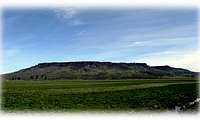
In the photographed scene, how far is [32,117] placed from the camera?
12.8 m

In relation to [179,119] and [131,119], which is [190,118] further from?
[131,119]

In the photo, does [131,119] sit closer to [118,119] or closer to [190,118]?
[118,119]

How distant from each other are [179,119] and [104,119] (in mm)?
2506

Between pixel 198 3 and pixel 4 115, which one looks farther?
pixel 198 3

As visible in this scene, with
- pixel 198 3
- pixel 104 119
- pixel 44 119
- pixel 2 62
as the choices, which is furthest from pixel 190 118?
pixel 2 62

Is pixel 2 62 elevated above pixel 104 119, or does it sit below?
above

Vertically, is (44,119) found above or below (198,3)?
below

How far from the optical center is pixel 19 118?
13008 mm

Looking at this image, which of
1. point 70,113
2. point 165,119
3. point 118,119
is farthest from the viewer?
point 70,113

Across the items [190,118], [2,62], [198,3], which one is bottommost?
[190,118]

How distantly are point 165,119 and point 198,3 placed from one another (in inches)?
172

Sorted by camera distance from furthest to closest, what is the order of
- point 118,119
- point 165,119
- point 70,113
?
1. point 70,113
2. point 118,119
3. point 165,119

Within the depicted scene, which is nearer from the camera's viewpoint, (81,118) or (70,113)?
(81,118)

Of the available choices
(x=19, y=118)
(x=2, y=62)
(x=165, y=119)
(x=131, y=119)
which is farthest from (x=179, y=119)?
(x=2, y=62)
